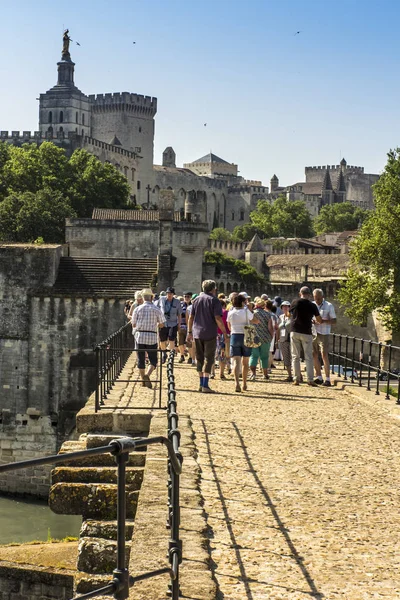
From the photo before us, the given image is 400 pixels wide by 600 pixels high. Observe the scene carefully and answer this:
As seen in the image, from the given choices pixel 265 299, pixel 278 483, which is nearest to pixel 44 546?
pixel 278 483

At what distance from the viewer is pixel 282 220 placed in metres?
125

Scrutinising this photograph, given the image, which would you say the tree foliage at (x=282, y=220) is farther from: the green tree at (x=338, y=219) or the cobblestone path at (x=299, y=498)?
the cobblestone path at (x=299, y=498)

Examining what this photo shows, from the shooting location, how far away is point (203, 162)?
537ft

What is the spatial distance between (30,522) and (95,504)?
1689 cm

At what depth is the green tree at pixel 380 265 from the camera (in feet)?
127

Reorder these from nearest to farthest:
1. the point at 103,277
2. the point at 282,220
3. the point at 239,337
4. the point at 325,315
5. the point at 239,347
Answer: the point at 239,347
the point at 239,337
the point at 325,315
the point at 103,277
the point at 282,220

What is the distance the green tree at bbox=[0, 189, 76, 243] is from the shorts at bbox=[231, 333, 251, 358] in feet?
131

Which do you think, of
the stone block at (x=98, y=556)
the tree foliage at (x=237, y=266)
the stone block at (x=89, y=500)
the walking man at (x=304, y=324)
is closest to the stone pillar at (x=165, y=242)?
the walking man at (x=304, y=324)

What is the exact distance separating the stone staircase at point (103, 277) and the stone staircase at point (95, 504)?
837 inches

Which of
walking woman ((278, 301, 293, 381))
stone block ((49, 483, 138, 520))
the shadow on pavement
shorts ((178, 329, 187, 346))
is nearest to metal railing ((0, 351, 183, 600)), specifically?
the shadow on pavement

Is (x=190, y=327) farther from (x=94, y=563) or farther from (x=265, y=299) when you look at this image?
(x=94, y=563)

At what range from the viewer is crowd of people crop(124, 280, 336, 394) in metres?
15.0

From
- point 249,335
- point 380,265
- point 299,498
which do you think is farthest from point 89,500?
point 380,265

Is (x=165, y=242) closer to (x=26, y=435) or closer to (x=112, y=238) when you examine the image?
(x=26, y=435)
